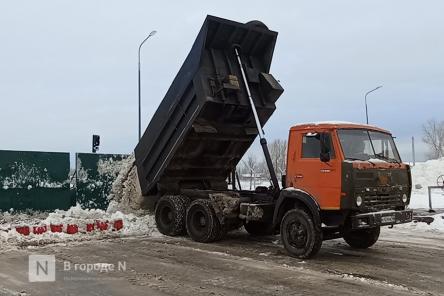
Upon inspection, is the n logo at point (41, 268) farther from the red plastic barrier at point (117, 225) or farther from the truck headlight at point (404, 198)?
the truck headlight at point (404, 198)

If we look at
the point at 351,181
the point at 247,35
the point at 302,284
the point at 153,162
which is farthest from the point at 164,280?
the point at 247,35

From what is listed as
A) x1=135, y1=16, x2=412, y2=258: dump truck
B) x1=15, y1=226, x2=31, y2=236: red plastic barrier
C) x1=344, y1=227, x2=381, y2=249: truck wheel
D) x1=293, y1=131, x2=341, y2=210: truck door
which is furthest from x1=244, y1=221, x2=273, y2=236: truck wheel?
x1=15, y1=226, x2=31, y2=236: red plastic barrier

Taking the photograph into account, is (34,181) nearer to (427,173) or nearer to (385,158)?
(385,158)

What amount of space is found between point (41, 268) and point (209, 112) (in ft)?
16.5

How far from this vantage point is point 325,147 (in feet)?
30.2

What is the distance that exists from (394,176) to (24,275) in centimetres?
668

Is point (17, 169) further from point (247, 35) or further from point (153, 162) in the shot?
point (247, 35)

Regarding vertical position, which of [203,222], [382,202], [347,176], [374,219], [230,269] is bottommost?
[230,269]

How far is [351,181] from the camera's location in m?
8.91

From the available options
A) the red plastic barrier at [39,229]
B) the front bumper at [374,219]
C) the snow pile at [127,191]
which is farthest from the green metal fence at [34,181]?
the front bumper at [374,219]

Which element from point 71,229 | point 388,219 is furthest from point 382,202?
point 71,229

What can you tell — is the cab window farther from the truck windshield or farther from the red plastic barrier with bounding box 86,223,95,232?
the red plastic barrier with bounding box 86,223,95,232

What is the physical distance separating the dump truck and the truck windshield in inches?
0.9

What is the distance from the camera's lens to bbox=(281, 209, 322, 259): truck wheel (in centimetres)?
927
